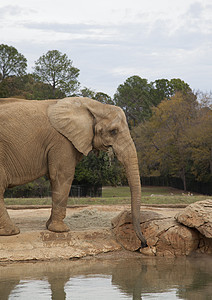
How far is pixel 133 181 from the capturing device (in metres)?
10.8

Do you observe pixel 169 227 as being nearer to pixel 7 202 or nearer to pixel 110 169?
pixel 7 202

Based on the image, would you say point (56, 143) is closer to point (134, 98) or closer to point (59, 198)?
point (59, 198)

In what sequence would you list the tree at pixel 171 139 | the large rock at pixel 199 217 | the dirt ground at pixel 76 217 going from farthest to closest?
the tree at pixel 171 139
the dirt ground at pixel 76 217
the large rock at pixel 199 217

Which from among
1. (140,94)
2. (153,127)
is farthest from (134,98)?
(153,127)

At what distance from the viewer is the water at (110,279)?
780 cm

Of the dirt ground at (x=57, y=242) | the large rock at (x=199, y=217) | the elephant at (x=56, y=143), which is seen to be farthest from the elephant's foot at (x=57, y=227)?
the large rock at (x=199, y=217)

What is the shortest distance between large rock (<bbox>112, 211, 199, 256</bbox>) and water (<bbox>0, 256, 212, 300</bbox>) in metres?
0.33

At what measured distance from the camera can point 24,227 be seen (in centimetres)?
1218

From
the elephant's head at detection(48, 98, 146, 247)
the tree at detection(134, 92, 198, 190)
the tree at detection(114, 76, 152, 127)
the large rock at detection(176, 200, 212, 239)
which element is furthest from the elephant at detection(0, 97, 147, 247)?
the tree at detection(114, 76, 152, 127)

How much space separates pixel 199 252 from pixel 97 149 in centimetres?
330

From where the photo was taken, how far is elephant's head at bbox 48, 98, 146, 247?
10.9m

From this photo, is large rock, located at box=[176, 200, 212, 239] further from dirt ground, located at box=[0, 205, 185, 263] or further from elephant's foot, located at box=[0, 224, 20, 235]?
elephant's foot, located at box=[0, 224, 20, 235]

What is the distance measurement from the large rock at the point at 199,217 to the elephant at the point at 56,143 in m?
1.01

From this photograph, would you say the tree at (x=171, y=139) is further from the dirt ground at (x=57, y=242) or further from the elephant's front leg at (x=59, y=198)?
the elephant's front leg at (x=59, y=198)
